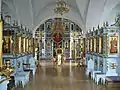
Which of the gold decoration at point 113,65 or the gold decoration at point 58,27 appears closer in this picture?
the gold decoration at point 113,65

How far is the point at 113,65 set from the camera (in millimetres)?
12359

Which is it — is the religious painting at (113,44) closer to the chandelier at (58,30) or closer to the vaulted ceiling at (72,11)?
the vaulted ceiling at (72,11)

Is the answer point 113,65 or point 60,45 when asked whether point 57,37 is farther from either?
point 113,65

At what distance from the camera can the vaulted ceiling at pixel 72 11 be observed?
18.5 meters

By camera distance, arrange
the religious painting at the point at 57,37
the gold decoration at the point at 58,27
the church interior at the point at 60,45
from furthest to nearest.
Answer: the religious painting at the point at 57,37 → the gold decoration at the point at 58,27 → the church interior at the point at 60,45

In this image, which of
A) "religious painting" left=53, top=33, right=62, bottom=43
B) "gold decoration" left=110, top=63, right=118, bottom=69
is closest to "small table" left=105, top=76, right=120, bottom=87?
"gold decoration" left=110, top=63, right=118, bottom=69

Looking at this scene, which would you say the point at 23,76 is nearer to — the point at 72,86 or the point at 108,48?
the point at 72,86

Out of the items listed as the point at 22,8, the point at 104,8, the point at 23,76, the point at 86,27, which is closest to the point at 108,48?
the point at 23,76

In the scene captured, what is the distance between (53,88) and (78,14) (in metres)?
13.8

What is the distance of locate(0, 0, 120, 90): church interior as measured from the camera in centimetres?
1160

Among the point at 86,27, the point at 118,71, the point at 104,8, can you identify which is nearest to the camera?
the point at 118,71

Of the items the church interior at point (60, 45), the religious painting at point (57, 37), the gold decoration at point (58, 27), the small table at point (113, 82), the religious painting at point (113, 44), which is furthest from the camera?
the religious painting at point (57, 37)

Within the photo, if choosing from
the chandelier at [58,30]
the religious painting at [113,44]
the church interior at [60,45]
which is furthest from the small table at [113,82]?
the chandelier at [58,30]

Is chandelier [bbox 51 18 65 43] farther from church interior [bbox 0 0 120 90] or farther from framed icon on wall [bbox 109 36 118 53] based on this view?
framed icon on wall [bbox 109 36 118 53]
